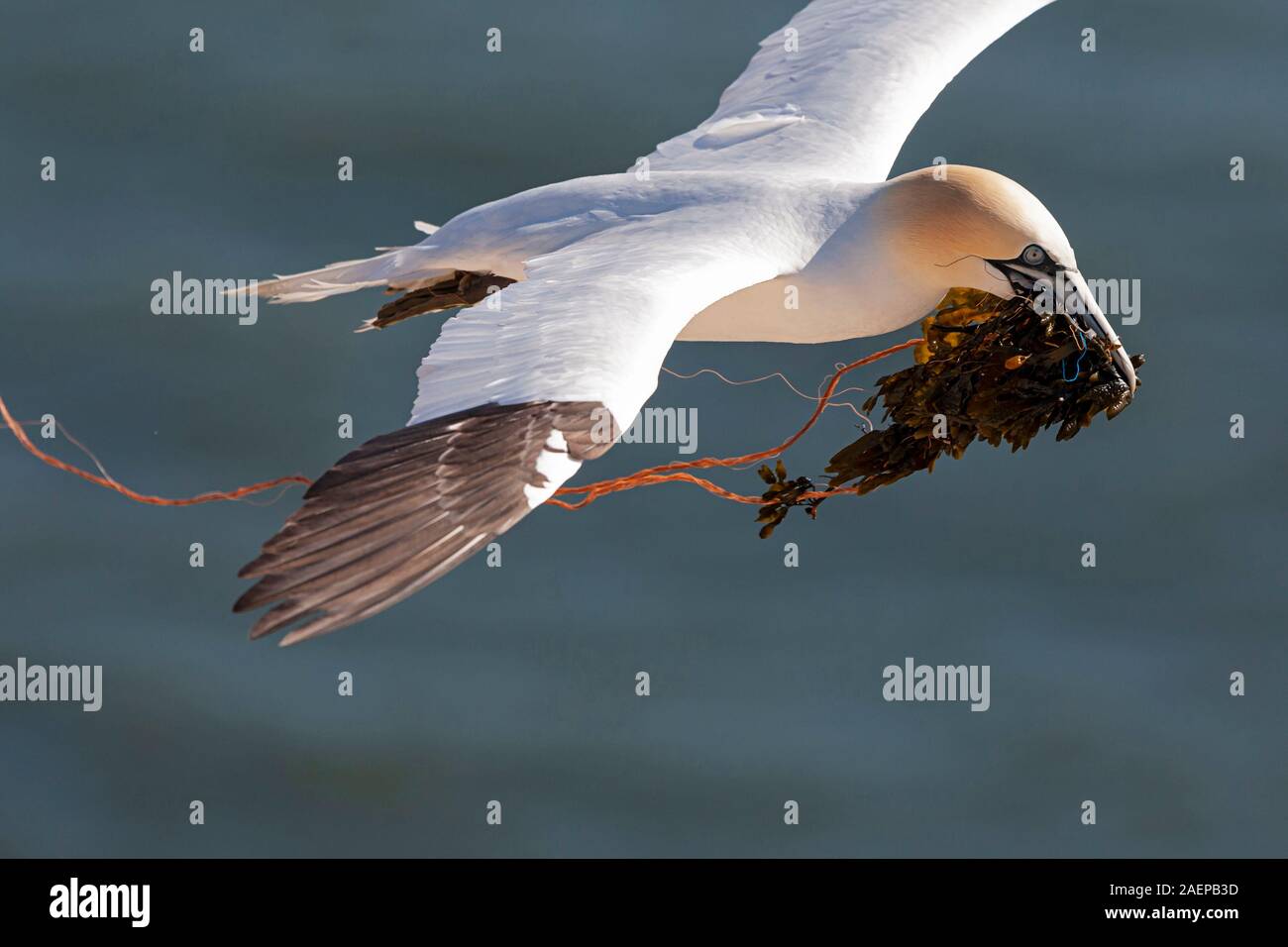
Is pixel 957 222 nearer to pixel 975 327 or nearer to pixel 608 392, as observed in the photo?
pixel 975 327

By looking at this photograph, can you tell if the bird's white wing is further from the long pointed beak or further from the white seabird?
the long pointed beak

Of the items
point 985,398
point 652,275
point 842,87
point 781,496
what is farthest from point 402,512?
point 842,87

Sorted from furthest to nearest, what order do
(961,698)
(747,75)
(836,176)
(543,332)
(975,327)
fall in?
(961,698) → (747,75) → (836,176) → (975,327) → (543,332)

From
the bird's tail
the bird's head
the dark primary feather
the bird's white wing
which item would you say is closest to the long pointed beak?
the bird's head

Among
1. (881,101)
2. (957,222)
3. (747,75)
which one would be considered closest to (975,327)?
(957,222)

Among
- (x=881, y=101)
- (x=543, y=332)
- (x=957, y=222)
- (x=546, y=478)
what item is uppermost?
(x=881, y=101)

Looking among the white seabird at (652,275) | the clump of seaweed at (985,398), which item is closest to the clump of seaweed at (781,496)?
the clump of seaweed at (985,398)
